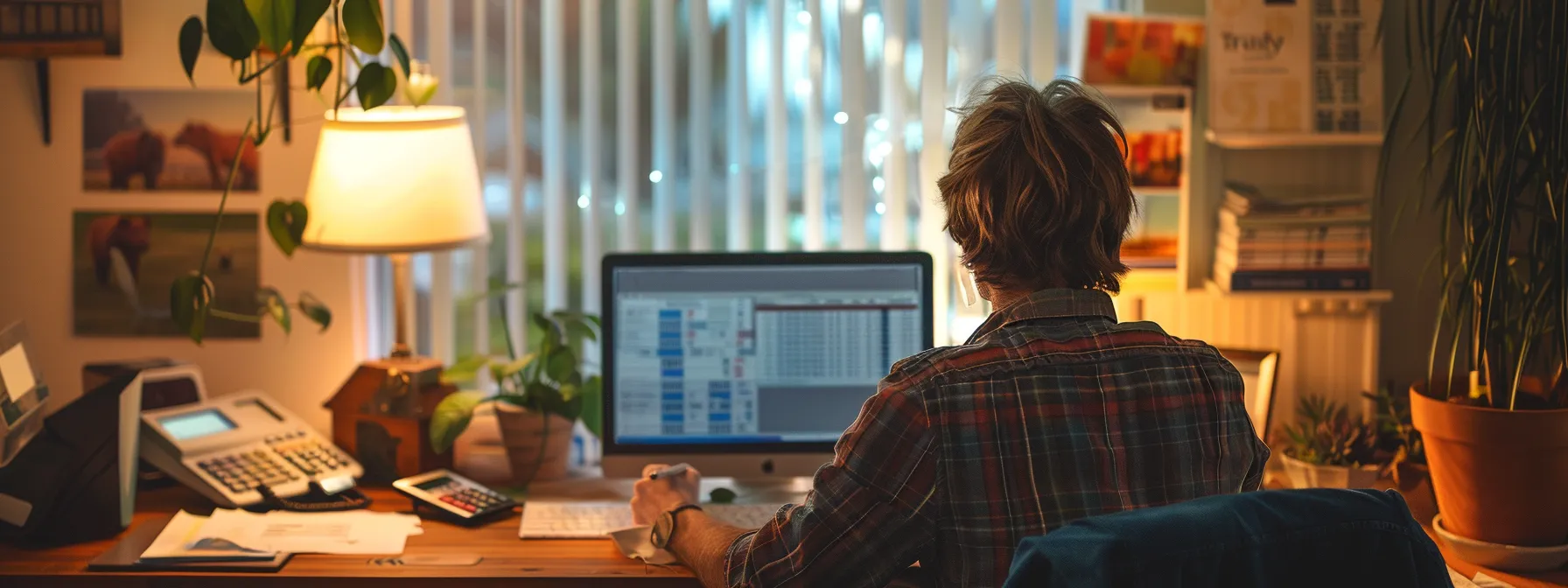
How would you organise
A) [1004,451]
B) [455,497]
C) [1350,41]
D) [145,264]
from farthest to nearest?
→ [145,264] < [1350,41] < [455,497] < [1004,451]

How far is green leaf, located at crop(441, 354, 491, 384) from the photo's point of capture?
250 centimetres

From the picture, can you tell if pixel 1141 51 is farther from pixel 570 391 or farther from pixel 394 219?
pixel 394 219

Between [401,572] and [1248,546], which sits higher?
[1248,546]

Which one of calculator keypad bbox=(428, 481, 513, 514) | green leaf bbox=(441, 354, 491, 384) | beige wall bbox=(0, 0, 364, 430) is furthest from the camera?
beige wall bbox=(0, 0, 364, 430)

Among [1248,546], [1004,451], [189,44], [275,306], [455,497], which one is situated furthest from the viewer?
[275,306]

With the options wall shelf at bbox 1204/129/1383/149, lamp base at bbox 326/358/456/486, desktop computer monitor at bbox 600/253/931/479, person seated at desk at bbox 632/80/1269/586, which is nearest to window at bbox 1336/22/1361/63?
wall shelf at bbox 1204/129/1383/149

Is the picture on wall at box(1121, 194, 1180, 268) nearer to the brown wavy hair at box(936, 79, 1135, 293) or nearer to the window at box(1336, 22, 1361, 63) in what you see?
the window at box(1336, 22, 1361, 63)

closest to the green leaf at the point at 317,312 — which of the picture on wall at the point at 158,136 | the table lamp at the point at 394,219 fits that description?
the table lamp at the point at 394,219

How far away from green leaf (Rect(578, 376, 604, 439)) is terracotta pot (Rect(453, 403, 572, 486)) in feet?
0.13

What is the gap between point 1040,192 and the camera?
144 cm

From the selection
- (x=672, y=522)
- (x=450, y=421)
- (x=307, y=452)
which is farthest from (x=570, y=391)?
(x=672, y=522)

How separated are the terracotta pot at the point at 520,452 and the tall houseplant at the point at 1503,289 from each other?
53.3 inches

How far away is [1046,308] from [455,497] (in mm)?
1115

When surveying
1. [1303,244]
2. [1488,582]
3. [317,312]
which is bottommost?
[1488,582]
